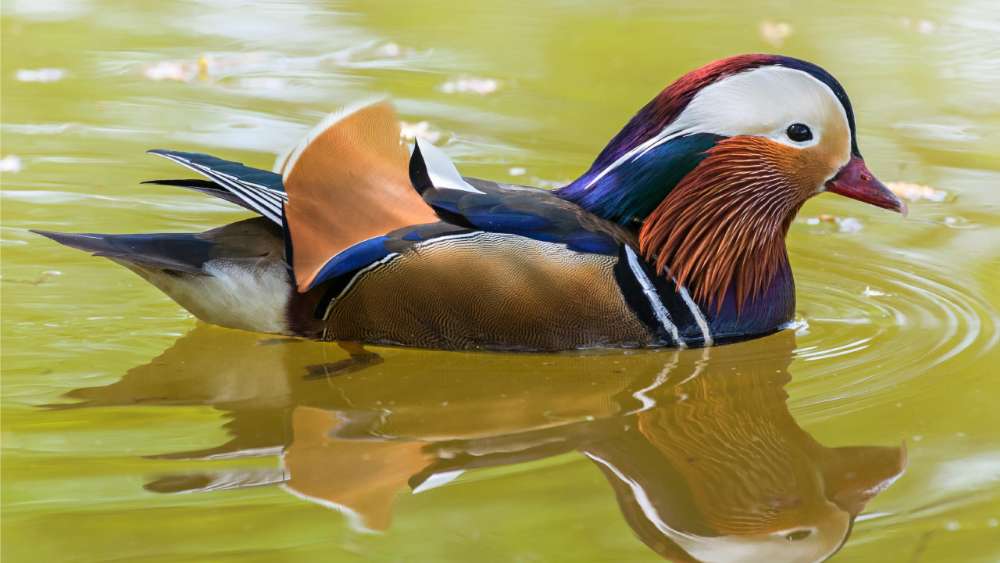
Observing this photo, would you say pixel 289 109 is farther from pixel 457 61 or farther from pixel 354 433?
pixel 354 433

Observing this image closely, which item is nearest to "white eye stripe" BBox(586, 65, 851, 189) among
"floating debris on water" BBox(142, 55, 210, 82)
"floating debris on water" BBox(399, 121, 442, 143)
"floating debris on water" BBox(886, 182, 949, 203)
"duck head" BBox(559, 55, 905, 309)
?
"duck head" BBox(559, 55, 905, 309)

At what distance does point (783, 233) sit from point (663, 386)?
107 cm

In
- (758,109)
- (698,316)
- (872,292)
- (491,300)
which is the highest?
(758,109)

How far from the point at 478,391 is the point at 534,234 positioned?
619mm

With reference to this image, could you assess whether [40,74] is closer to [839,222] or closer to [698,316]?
[839,222]

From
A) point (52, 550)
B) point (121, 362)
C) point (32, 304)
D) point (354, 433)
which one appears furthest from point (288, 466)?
point (32, 304)

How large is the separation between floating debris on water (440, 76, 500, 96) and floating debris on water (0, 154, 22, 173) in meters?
2.69

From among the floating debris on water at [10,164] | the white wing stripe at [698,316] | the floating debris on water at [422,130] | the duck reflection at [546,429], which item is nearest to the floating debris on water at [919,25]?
the floating debris on water at [422,130]

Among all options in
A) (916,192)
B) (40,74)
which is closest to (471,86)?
(40,74)

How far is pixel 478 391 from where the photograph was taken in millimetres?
5094

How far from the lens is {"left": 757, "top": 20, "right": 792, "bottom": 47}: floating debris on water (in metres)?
9.96

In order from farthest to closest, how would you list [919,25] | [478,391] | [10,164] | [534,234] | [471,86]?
[919,25], [471,86], [10,164], [534,234], [478,391]

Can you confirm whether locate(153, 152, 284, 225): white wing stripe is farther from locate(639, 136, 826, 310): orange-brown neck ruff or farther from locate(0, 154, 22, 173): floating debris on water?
locate(0, 154, 22, 173): floating debris on water

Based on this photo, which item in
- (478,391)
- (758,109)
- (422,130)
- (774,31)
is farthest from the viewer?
(774,31)
